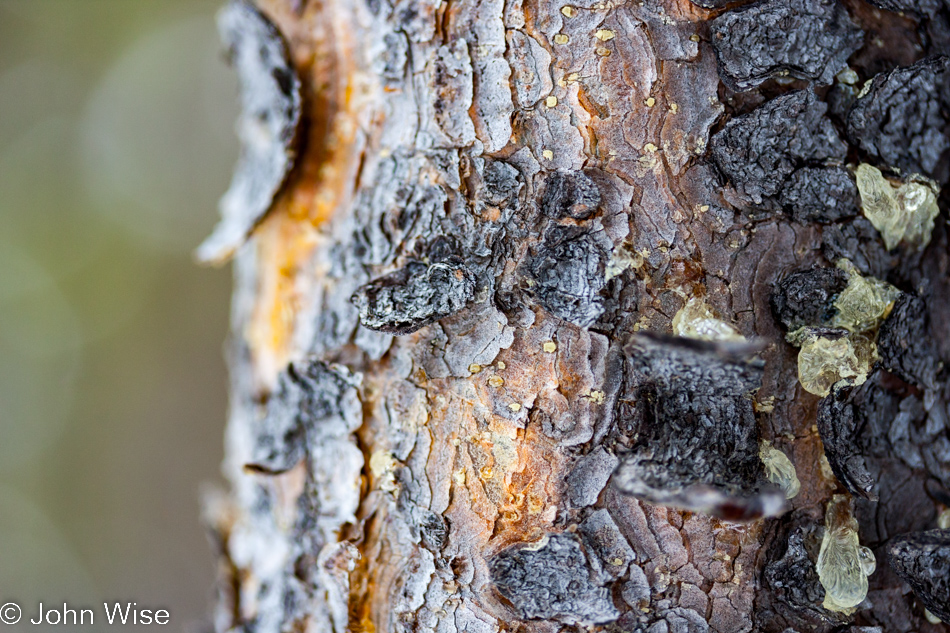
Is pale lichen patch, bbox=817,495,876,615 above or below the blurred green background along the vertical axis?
below

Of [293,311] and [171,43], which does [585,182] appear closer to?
Result: [293,311]

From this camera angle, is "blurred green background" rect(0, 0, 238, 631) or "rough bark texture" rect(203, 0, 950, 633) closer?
"rough bark texture" rect(203, 0, 950, 633)

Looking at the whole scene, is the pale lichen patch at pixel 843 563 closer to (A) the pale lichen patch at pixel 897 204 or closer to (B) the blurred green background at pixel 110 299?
(A) the pale lichen patch at pixel 897 204

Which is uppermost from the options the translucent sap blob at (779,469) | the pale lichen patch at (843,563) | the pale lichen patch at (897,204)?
the pale lichen patch at (897,204)

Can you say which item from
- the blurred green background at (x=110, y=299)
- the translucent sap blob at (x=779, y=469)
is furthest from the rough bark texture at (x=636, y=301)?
the blurred green background at (x=110, y=299)

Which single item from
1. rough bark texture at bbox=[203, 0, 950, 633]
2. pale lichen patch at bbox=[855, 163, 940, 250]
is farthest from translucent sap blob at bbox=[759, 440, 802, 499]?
pale lichen patch at bbox=[855, 163, 940, 250]

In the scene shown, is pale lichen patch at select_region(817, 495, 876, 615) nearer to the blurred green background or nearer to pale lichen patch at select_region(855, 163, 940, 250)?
pale lichen patch at select_region(855, 163, 940, 250)

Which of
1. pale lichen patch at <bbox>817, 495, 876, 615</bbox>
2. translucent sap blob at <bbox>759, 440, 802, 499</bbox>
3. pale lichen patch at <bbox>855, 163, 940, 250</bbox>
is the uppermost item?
pale lichen patch at <bbox>855, 163, 940, 250</bbox>
